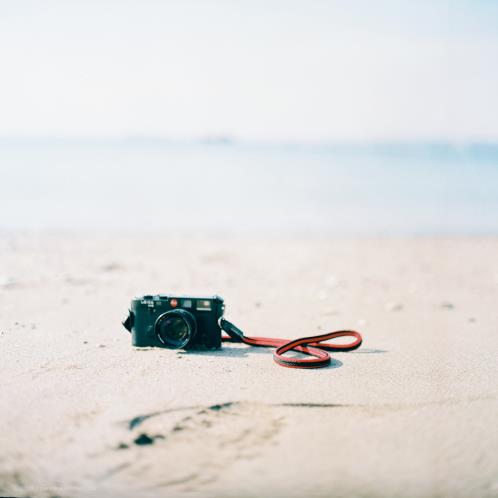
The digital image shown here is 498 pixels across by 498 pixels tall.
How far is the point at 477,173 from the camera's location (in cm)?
2706

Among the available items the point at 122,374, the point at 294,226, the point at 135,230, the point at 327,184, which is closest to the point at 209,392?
the point at 122,374

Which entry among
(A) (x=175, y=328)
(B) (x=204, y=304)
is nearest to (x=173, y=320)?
(A) (x=175, y=328)

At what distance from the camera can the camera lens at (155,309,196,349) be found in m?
3.63

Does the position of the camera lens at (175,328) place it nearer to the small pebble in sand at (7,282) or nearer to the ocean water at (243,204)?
the small pebble in sand at (7,282)

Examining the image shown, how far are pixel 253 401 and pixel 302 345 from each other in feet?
2.85

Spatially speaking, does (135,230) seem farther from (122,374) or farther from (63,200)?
(122,374)

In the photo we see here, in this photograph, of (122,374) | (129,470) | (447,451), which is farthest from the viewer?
(122,374)

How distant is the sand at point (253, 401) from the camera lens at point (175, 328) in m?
0.08

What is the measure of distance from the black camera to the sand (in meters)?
0.11

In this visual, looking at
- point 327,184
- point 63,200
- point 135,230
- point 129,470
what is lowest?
point 129,470

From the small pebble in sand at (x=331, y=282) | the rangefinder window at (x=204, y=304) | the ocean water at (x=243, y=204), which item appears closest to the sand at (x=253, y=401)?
the rangefinder window at (x=204, y=304)

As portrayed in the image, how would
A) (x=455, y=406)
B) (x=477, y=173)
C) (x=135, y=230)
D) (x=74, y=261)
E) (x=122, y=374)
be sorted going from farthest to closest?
(x=477, y=173), (x=135, y=230), (x=74, y=261), (x=122, y=374), (x=455, y=406)

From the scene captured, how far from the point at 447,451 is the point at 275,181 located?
64.1ft

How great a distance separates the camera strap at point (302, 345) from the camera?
345cm
